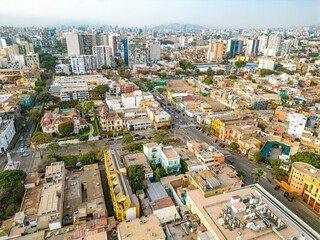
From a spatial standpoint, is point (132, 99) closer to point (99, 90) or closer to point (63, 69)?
point (99, 90)

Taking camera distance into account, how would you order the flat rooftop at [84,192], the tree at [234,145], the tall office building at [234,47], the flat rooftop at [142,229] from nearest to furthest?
the flat rooftop at [142,229]
the flat rooftop at [84,192]
the tree at [234,145]
the tall office building at [234,47]

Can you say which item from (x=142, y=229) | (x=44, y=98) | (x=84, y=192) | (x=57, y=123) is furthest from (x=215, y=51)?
(x=142, y=229)

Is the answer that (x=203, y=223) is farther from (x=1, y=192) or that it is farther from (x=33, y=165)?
(x=33, y=165)

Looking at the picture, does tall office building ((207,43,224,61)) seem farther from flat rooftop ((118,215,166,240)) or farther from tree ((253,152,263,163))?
flat rooftop ((118,215,166,240))

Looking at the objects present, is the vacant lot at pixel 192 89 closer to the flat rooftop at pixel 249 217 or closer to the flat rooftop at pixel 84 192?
the flat rooftop at pixel 249 217

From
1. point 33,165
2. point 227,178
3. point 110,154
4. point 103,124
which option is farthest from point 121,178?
point 103,124

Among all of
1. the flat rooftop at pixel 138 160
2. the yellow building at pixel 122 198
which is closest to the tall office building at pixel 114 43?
the flat rooftop at pixel 138 160

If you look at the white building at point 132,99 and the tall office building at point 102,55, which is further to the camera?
the tall office building at point 102,55

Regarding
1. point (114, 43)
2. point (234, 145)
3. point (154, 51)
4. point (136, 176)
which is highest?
point (114, 43)
